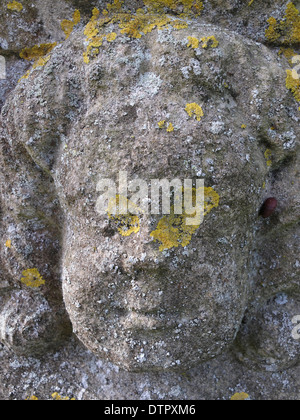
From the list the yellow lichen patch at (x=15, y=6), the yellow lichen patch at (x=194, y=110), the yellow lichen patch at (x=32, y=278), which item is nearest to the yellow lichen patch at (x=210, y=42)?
the yellow lichen patch at (x=194, y=110)

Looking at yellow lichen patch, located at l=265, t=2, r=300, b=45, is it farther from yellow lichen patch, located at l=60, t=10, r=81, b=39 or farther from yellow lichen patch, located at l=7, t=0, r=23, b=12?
yellow lichen patch, located at l=7, t=0, r=23, b=12

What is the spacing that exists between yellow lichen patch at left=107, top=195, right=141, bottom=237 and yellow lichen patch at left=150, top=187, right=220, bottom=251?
4cm

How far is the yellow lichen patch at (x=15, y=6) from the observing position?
846mm

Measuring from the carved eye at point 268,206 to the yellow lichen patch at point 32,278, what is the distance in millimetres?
545

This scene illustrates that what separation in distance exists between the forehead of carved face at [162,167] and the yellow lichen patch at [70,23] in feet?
0.37

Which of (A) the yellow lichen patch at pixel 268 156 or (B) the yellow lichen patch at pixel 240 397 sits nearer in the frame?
(A) the yellow lichen patch at pixel 268 156

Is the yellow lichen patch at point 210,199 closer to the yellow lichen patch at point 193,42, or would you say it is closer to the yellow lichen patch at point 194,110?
the yellow lichen patch at point 194,110

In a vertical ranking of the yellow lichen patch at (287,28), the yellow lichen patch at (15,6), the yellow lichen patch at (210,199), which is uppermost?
the yellow lichen patch at (287,28)

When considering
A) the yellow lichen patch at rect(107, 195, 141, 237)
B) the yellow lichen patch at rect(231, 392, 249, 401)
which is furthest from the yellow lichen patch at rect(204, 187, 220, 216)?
the yellow lichen patch at rect(231, 392, 249, 401)

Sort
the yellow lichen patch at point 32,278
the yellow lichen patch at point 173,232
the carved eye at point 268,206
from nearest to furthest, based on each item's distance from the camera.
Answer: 1. the yellow lichen patch at point 173,232
2. the carved eye at point 268,206
3. the yellow lichen patch at point 32,278

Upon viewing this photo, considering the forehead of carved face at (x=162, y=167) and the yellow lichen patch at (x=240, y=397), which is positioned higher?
the forehead of carved face at (x=162, y=167)

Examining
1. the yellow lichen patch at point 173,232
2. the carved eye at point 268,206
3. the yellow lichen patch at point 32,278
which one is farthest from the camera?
the yellow lichen patch at point 32,278

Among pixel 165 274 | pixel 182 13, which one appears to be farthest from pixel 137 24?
pixel 165 274

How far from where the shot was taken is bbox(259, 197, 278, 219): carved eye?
2.60 feet
